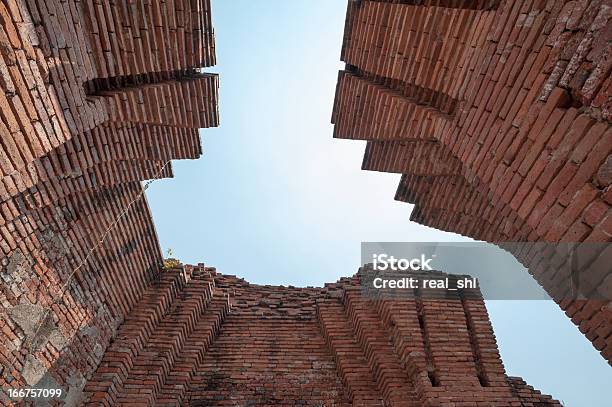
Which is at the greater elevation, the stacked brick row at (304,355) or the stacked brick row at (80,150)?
the stacked brick row at (80,150)

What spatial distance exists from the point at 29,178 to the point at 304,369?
382 cm

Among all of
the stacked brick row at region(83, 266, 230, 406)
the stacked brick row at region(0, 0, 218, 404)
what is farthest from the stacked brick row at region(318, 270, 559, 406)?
the stacked brick row at region(0, 0, 218, 404)

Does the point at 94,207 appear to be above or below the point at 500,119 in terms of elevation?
below

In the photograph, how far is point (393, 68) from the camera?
393 cm

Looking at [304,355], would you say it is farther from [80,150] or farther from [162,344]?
[80,150]

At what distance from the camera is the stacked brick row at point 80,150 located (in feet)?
9.70

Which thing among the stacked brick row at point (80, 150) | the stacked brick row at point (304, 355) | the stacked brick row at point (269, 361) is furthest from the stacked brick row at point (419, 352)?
the stacked brick row at point (80, 150)

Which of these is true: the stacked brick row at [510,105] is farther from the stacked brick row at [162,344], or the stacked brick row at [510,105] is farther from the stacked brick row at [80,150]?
the stacked brick row at [162,344]

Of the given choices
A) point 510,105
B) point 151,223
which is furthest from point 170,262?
point 510,105

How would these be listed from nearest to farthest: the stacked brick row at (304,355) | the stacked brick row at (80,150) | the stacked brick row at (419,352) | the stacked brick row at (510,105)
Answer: the stacked brick row at (510,105) < the stacked brick row at (80,150) < the stacked brick row at (419,352) < the stacked brick row at (304,355)

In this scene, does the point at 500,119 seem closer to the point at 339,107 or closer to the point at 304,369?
the point at 339,107

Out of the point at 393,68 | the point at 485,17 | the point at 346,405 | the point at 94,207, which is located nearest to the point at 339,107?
the point at 393,68

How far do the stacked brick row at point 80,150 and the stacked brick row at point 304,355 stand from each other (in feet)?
1.49

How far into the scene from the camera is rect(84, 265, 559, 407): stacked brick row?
4.70 metres
